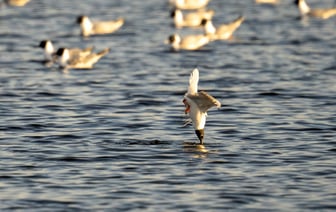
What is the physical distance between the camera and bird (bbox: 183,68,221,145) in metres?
15.3

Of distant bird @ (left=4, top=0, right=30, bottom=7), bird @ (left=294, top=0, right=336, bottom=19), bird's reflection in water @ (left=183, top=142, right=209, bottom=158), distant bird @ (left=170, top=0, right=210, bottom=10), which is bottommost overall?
bird's reflection in water @ (left=183, top=142, right=209, bottom=158)

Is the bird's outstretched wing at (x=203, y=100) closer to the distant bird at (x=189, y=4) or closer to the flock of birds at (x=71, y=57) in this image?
the flock of birds at (x=71, y=57)

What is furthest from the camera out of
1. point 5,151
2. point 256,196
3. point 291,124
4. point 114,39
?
point 114,39

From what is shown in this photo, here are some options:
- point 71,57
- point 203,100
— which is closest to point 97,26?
point 71,57

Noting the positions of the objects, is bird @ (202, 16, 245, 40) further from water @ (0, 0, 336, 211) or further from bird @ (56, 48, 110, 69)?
bird @ (56, 48, 110, 69)

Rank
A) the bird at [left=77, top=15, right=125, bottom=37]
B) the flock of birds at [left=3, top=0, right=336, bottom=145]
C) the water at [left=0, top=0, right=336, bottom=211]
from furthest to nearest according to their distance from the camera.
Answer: the bird at [left=77, top=15, right=125, bottom=37], the flock of birds at [left=3, top=0, right=336, bottom=145], the water at [left=0, top=0, right=336, bottom=211]

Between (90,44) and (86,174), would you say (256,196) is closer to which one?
(86,174)

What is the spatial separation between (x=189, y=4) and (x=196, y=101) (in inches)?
1218

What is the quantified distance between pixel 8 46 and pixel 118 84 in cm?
799

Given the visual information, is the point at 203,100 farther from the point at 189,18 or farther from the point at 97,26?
the point at 189,18

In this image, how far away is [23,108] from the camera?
21609 mm

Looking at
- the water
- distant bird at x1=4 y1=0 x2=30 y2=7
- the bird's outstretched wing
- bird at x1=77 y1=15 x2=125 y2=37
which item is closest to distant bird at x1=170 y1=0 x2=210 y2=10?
distant bird at x1=4 y1=0 x2=30 y2=7

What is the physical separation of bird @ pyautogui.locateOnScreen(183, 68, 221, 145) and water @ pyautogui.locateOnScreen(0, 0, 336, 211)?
1.84 ft

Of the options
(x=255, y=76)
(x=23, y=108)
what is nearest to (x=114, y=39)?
(x=255, y=76)
